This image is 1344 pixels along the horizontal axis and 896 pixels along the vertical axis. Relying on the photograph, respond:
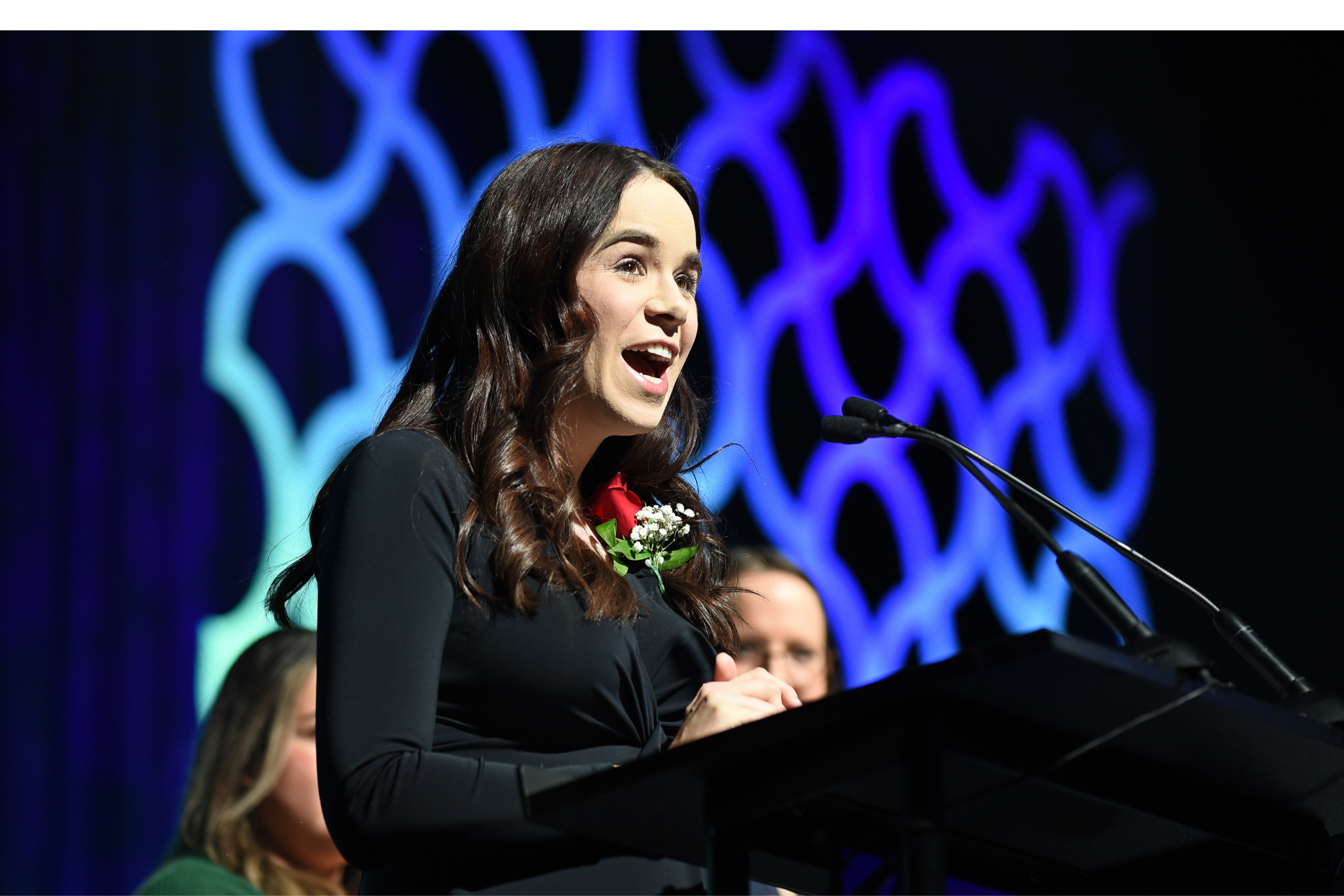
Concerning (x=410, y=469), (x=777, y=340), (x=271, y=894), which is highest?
(x=777, y=340)

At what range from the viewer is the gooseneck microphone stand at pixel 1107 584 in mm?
1243

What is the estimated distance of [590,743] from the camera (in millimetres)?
1480

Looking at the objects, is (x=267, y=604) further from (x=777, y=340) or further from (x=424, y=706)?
(x=777, y=340)

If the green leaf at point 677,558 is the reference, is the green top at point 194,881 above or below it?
below

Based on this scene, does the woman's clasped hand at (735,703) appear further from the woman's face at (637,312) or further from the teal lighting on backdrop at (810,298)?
the teal lighting on backdrop at (810,298)

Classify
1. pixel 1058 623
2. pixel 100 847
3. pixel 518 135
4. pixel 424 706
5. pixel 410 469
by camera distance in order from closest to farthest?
pixel 424 706 → pixel 410 469 → pixel 100 847 → pixel 518 135 → pixel 1058 623

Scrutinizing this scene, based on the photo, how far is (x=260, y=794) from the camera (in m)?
3.16

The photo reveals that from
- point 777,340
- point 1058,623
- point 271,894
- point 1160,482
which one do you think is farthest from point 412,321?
point 1160,482

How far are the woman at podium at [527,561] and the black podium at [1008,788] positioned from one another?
13cm

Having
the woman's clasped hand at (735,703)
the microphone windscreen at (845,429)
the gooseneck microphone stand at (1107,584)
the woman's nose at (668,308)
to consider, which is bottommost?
the woman's clasped hand at (735,703)

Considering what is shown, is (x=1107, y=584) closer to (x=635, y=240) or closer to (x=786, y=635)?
(x=635, y=240)

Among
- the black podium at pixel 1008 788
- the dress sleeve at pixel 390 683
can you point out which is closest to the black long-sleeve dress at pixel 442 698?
the dress sleeve at pixel 390 683

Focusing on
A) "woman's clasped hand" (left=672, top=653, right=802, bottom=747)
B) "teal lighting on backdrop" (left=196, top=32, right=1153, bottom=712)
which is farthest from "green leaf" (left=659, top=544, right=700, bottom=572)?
"teal lighting on backdrop" (left=196, top=32, right=1153, bottom=712)

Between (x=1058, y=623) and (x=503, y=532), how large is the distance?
3.32m
